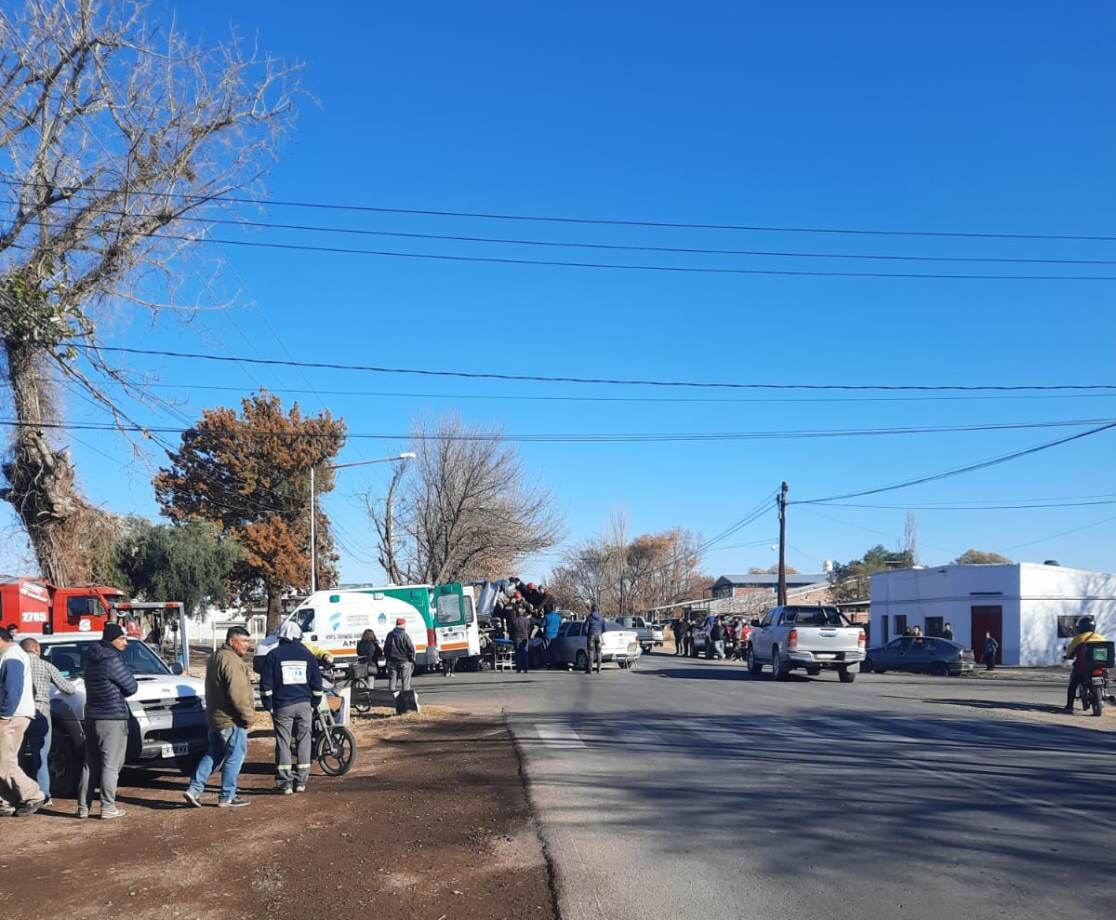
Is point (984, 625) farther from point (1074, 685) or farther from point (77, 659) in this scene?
point (77, 659)

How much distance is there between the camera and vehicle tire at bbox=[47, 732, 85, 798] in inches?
448

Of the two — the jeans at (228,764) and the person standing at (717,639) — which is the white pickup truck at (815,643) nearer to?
the person standing at (717,639)

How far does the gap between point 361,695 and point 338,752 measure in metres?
6.07

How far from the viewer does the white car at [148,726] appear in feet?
37.3

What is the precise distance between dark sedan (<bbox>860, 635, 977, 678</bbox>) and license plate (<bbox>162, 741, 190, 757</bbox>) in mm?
27779

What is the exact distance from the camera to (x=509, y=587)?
38.2 meters

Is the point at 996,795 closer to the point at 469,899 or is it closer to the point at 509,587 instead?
the point at 469,899

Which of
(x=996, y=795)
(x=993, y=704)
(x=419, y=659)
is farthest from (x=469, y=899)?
(x=419, y=659)

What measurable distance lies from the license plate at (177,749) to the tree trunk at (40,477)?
7.85 m

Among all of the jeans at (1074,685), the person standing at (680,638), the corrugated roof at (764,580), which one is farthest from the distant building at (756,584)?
the jeans at (1074,685)

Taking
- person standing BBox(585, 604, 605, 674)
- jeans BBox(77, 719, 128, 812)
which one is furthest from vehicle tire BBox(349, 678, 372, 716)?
person standing BBox(585, 604, 605, 674)

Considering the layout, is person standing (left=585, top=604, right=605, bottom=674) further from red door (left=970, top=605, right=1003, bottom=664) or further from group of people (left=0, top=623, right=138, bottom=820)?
red door (left=970, top=605, right=1003, bottom=664)

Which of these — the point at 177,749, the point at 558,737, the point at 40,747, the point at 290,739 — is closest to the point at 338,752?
the point at 290,739

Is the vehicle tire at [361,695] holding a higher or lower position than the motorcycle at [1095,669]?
lower
